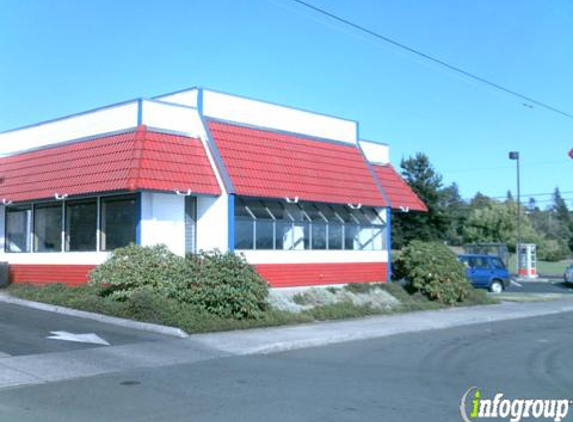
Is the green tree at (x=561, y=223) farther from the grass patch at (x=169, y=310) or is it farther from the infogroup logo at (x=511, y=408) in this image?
the infogroup logo at (x=511, y=408)

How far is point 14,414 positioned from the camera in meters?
8.28

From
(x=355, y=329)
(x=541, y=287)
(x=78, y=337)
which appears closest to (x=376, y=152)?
(x=355, y=329)

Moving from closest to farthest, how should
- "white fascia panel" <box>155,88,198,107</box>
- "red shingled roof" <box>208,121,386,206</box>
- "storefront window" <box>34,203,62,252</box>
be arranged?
"red shingled roof" <box>208,121,386,206</box>, "white fascia panel" <box>155,88,198,107</box>, "storefront window" <box>34,203,62,252</box>

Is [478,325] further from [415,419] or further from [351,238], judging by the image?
[415,419]

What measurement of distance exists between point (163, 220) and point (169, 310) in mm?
4618

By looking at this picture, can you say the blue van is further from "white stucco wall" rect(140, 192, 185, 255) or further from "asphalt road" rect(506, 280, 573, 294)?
"white stucco wall" rect(140, 192, 185, 255)

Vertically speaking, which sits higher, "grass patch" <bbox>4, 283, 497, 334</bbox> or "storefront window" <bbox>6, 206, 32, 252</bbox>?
"storefront window" <bbox>6, 206, 32, 252</bbox>

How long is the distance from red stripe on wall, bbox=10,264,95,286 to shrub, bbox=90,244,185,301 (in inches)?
83.7

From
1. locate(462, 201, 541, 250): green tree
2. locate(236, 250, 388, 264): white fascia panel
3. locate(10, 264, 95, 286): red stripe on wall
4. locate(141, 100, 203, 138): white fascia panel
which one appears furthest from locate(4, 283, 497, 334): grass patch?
locate(462, 201, 541, 250): green tree

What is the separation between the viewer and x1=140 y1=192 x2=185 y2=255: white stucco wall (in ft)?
65.4

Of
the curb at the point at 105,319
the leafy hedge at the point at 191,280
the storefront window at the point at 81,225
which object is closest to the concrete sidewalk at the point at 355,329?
the curb at the point at 105,319

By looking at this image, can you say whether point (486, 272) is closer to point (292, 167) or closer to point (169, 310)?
point (292, 167)

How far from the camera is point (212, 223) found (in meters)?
21.3

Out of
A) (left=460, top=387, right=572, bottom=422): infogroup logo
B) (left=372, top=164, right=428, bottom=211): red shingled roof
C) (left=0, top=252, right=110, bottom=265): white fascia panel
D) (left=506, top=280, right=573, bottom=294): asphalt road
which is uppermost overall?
(left=372, top=164, right=428, bottom=211): red shingled roof
